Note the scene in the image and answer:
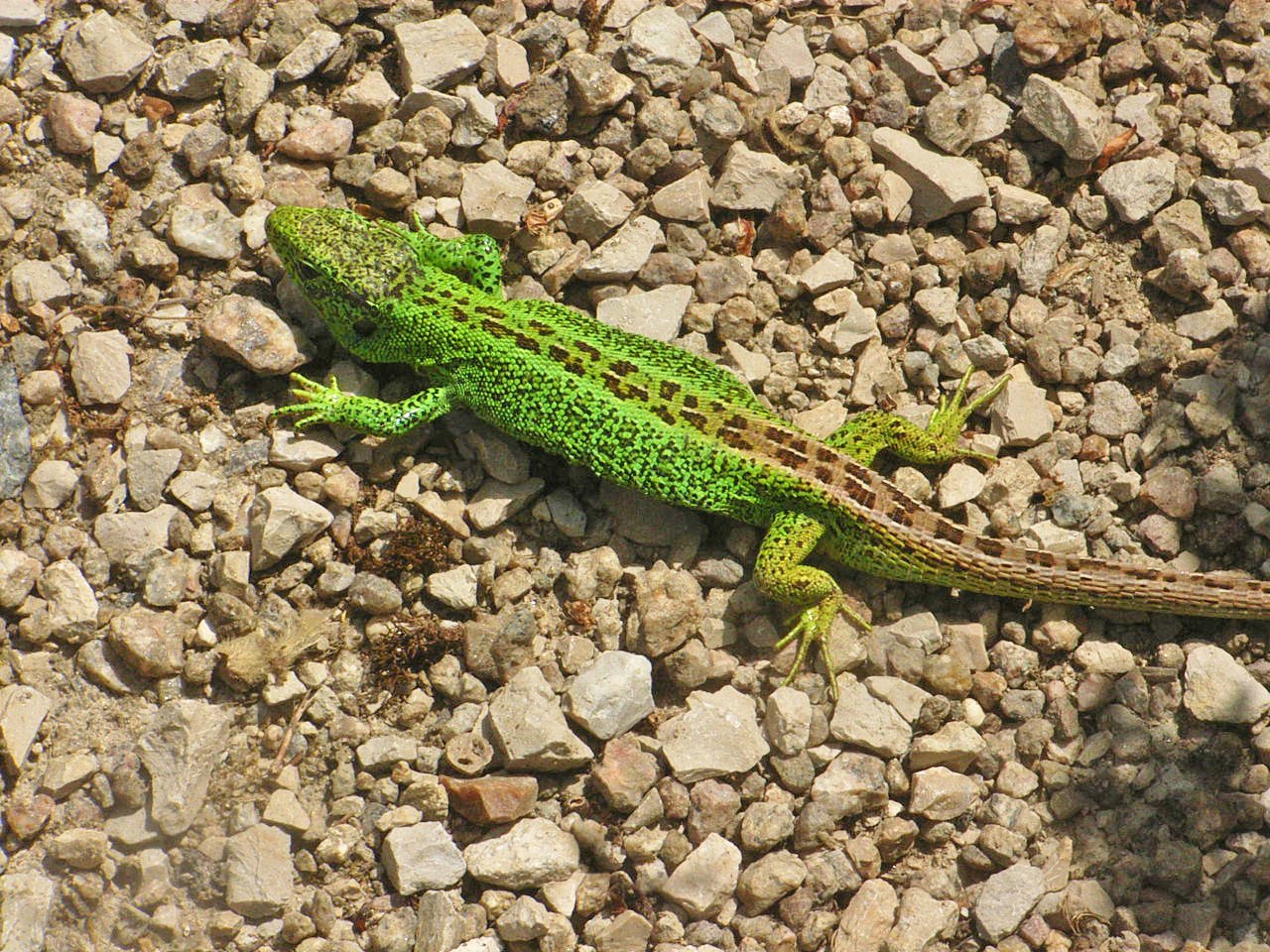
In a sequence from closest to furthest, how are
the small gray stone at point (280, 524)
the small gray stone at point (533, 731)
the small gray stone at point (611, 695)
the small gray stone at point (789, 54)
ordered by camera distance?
the small gray stone at point (533, 731), the small gray stone at point (611, 695), the small gray stone at point (280, 524), the small gray stone at point (789, 54)

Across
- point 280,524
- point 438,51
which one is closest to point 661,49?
point 438,51

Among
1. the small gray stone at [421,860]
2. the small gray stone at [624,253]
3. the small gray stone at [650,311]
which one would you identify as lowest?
the small gray stone at [421,860]

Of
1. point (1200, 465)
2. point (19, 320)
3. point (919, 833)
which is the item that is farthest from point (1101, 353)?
point (19, 320)

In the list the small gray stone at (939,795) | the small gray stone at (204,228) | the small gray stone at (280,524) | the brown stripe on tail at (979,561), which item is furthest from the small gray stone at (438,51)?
the small gray stone at (939,795)

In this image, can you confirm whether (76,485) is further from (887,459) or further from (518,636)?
(887,459)

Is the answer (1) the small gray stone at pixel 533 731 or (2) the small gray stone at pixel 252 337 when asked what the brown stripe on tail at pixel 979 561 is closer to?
(1) the small gray stone at pixel 533 731

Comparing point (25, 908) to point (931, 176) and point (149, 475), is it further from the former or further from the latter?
point (931, 176)
